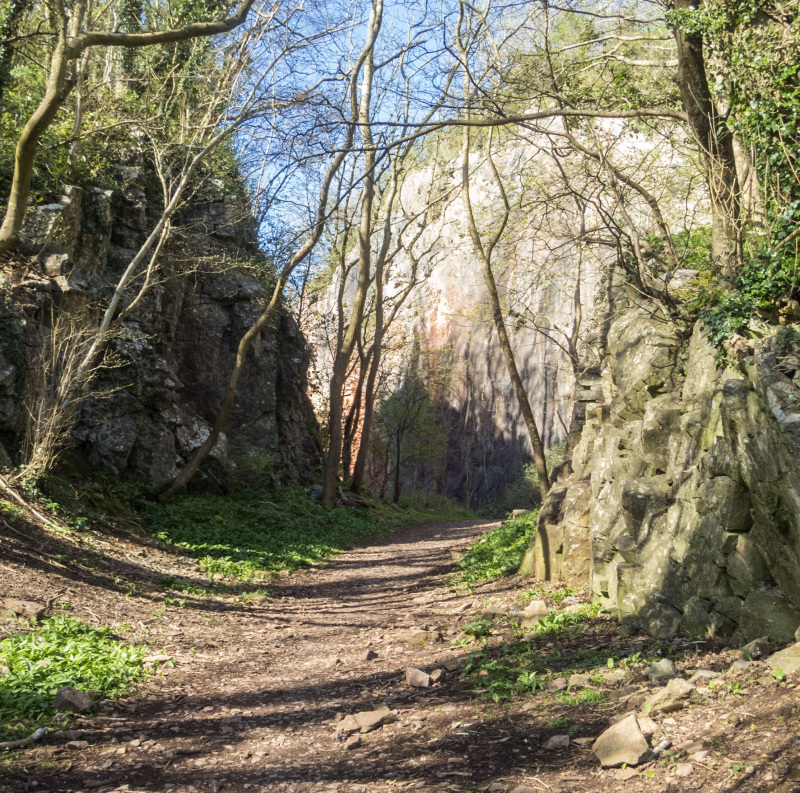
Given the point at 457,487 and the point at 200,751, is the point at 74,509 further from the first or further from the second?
the point at 457,487

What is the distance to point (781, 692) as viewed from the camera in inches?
137

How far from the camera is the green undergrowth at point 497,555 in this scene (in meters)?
9.15

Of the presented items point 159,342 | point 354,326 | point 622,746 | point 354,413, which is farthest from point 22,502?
point 354,413

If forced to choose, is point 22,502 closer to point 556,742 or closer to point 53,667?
point 53,667

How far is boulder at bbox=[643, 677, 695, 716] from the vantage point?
12.2ft

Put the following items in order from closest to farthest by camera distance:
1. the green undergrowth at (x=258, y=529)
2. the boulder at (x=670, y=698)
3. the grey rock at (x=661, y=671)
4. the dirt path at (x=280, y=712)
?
the dirt path at (x=280, y=712)
the boulder at (x=670, y=698)
the grey rock at (x=661, y=671)
the green undergrowth at (x=258, y=529)

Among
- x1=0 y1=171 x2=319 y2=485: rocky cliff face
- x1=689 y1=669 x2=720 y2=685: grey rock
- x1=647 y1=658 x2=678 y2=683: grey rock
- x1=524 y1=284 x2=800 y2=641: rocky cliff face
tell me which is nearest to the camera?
x1=689 y1=669 x2=720 y2=685: grey rock

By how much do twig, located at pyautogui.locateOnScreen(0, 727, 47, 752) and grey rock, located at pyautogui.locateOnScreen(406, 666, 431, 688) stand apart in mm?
2414

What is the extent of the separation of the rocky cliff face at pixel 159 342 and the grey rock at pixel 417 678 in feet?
22.7

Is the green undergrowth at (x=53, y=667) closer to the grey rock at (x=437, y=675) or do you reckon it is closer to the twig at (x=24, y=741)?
the twig at (x=24, y=741)

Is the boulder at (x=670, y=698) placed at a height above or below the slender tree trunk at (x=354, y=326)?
below

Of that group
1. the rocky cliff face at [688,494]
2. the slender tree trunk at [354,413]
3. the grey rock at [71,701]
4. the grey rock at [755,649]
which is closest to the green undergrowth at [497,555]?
the rocky cliff face at [688,494]

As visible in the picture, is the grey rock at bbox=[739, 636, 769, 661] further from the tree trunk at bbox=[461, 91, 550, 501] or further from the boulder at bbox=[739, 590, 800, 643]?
the tree trunk at bbox=[461, 91, 550, 501]

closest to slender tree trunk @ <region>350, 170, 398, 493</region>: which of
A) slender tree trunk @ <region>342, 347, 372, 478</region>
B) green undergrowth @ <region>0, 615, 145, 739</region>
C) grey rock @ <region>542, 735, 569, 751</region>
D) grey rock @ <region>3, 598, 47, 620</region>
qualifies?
slender tree trunk @ <region>342, 347, 372, 478</region>
